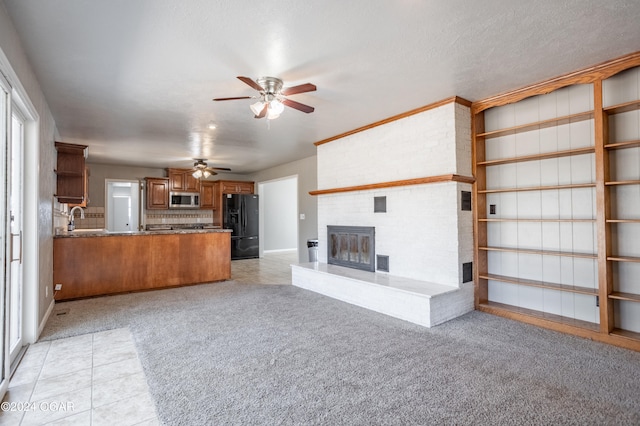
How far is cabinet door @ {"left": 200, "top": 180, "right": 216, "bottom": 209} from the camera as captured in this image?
869cm

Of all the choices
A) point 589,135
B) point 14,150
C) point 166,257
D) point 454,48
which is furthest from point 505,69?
point 166,257

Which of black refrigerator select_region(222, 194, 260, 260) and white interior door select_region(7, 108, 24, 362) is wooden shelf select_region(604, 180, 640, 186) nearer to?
white interior door select_region(7, 108, 24, 362)

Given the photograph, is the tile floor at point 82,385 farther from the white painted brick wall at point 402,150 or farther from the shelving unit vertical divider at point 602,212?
the shelving unit vertical divider at point 602,212

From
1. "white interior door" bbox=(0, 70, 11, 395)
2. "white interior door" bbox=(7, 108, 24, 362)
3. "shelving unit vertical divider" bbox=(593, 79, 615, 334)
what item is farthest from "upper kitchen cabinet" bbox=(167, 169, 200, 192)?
"shelving unit vertical divider" bbox=(593, 79, 615, 334)

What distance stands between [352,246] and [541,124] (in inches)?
109

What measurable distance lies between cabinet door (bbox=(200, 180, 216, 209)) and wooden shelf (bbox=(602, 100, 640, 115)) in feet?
26.7

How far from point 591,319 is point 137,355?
13.7 ft

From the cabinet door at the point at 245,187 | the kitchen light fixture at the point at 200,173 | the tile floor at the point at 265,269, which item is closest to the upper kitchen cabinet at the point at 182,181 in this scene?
the cabinet door at the point at 245,187

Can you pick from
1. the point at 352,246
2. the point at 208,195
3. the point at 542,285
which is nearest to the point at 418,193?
the point at 352,246

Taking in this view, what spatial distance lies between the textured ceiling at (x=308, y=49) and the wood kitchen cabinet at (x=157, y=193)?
13.1 feet

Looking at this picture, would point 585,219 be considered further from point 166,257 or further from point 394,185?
point 166,257

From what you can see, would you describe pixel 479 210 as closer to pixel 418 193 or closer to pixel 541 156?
pixel 418 193

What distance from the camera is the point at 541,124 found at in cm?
332

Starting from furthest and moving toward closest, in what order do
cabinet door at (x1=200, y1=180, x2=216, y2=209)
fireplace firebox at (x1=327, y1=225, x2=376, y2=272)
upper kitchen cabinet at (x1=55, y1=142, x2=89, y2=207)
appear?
cabinet door at (x1=200, y1=180, x2=216, y2=209) < fireplace firebox at (x1=327, y1=225, x2=376, y2=272) < upper kitchen cabinet at (x1=55, y1=142, x2=89, y2=207)
